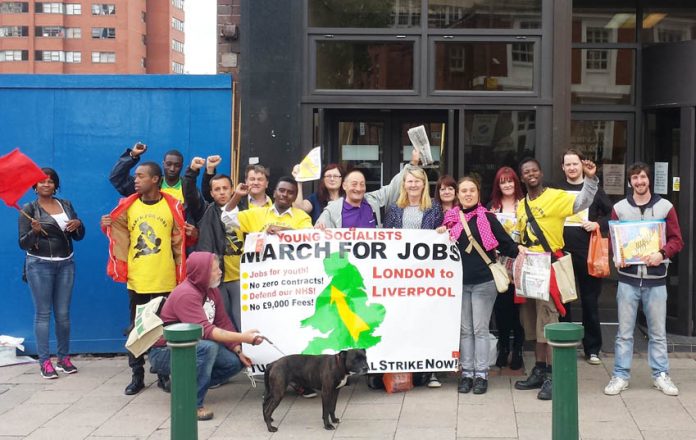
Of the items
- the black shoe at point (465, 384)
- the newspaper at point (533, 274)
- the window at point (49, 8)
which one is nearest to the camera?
the newspaper at point (533, 274)

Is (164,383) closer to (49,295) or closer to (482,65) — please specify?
(49,295)

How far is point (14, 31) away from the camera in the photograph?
13812 centimetres

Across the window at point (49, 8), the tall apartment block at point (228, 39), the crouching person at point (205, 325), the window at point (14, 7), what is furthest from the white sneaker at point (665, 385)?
the window at point (14, 7)

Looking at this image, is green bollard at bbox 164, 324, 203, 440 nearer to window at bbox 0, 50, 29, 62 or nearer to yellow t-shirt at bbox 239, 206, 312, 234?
yellow t-shirt at bbox 239, 206, 312, 234

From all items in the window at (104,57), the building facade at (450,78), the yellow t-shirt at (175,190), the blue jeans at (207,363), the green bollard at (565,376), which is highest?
the window at (104,57)

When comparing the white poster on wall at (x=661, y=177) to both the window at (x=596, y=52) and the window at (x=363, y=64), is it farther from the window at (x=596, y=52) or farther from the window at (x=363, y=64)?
the window at (x=363, y=64)

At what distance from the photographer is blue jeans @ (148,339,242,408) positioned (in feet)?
21.8

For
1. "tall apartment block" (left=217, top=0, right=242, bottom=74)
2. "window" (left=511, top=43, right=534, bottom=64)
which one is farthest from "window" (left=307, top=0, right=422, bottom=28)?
"window" (left=511, top=43, right=534, bottom=64)

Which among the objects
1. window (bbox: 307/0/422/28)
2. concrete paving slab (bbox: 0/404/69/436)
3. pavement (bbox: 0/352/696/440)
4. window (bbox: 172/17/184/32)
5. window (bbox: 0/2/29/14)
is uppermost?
window (bbox: 0/2/29/14)

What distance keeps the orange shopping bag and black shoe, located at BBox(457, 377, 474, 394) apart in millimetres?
1399

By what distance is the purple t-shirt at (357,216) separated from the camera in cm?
741

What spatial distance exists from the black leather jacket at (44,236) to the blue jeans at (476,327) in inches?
138

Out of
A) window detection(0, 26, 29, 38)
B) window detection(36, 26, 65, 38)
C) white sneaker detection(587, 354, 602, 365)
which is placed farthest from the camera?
window detection(0, 26, 29, 38)

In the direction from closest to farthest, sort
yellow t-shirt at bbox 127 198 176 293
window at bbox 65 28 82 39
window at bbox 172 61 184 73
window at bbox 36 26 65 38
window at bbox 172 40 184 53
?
yellow t-shirt at bbox 127 198 176 293 < window at bbox 65 28 82 39 < window at bbox 36 26 65 38 < window at bbox 172 40 184 53 < window at bbox 172 61 184 73
